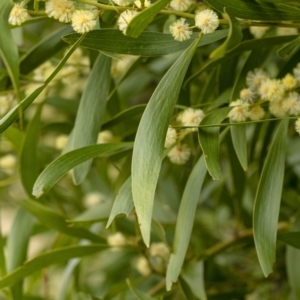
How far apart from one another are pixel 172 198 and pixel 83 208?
219 mm

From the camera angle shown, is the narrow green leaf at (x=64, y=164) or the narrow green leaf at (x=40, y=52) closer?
the narrow green leaf at (x=64, y=164)

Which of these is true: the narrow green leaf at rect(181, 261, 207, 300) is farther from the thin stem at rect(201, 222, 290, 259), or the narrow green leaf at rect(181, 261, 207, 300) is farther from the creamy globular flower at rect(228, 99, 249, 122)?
the creamy globular flower at rect(228, 99, 249, 122)

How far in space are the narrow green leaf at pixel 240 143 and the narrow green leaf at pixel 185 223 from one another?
0.05 m

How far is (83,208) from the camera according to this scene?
3.47ft

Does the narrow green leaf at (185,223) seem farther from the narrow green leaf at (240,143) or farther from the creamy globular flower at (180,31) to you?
the creamy globular flower at (180,31)

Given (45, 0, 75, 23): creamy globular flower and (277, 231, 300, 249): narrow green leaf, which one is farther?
(277, 231, 300, 249): narrow green leaf

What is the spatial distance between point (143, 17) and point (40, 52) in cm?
26

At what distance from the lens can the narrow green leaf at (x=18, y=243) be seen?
70cm

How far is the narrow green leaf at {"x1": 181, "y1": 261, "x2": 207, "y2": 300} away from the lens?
0.66 meters

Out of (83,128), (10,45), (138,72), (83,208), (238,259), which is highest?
(10,45)

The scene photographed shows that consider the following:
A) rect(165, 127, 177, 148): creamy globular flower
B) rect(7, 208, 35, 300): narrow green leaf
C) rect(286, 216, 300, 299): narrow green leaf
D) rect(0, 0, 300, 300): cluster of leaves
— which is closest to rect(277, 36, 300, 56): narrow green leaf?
rect(0, 0, 300, 300): cluster of leaves

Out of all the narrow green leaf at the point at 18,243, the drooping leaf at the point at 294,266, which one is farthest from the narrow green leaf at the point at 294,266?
the narrow green leaf at the point at 18,243

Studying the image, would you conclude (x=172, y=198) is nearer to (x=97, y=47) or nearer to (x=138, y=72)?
(x=138, y=72)

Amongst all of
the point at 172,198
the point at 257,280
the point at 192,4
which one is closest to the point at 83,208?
the point at 172,198
